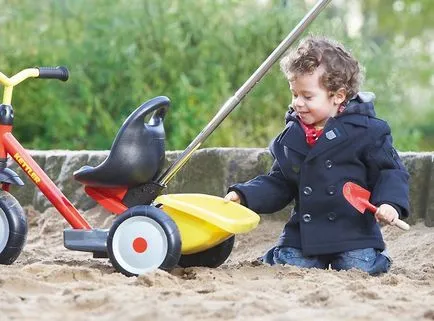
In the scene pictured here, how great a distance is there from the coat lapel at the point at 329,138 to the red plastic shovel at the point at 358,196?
0.50ft

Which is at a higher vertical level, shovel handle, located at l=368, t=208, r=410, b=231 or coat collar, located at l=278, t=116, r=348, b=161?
coat collar, located at l=278, t=116, r=348, b=161

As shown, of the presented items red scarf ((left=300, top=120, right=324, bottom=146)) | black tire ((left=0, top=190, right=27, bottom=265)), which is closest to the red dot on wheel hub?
black tire ((left=0, top=190, right=27, bottom=265))

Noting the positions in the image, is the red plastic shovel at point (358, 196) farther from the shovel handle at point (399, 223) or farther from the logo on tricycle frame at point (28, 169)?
the logo on tricycle frame at point (28, 169)

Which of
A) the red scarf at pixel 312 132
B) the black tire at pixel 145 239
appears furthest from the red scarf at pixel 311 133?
the black tire at pixel 145 239

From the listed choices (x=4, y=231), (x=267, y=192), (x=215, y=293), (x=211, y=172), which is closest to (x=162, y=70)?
(x=211, y=172)

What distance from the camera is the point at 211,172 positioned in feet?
17.2

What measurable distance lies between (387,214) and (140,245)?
84 centimetres

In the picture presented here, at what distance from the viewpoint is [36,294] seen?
3.24 m

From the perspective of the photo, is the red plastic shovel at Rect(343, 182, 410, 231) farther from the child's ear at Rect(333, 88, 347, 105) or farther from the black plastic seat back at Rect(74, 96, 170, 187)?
the black plastic seat back at Rect(74, 96, 170, 187)

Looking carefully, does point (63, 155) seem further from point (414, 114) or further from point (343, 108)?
point (414, 114)

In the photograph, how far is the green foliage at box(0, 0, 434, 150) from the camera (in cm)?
732

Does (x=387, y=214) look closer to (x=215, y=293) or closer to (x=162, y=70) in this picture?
(x=215, y=293)

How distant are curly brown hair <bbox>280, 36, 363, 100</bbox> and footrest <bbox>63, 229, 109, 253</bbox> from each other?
2.99 ft

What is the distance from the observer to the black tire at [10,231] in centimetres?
397
